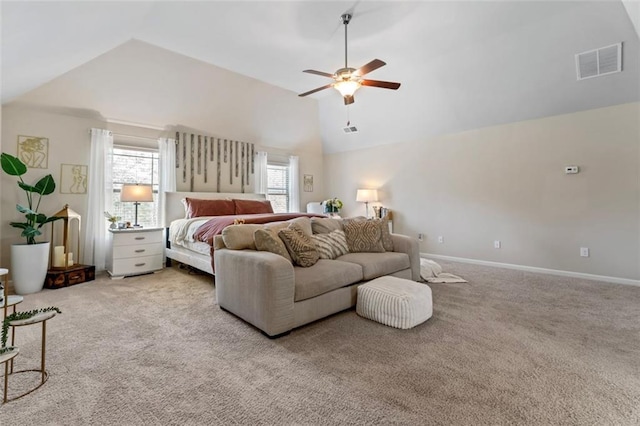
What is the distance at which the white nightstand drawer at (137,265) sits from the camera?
164 inches

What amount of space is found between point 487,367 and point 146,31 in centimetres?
472

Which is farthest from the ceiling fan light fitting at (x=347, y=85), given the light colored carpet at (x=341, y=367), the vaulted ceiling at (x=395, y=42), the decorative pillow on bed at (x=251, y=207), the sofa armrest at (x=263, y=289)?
the decorative pillow on bed at (x=251, y=207)

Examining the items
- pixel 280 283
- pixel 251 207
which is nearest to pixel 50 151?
pixel 251 207

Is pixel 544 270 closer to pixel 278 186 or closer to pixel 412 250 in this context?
pixel 412 250

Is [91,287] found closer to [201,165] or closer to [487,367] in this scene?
[201,165]

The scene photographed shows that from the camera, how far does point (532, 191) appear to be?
4.50 metres

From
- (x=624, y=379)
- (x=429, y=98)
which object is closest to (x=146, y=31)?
(x=429, y=98)

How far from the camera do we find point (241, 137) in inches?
237

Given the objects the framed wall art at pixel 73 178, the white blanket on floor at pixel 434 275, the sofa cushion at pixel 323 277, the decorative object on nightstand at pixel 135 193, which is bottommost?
the white blanket on floor at pixel 434 275

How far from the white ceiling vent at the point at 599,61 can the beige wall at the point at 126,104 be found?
4343mm

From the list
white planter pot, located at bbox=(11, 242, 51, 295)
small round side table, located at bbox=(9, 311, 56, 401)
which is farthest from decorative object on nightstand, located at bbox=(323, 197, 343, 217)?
small round side table, located at bbox=(9, 311, 56, 401)

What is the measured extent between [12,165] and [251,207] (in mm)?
3229

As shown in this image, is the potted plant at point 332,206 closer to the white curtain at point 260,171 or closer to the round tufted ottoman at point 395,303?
the white curtain at point 260,171

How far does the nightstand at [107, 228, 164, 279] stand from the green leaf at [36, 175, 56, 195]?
0.87m
